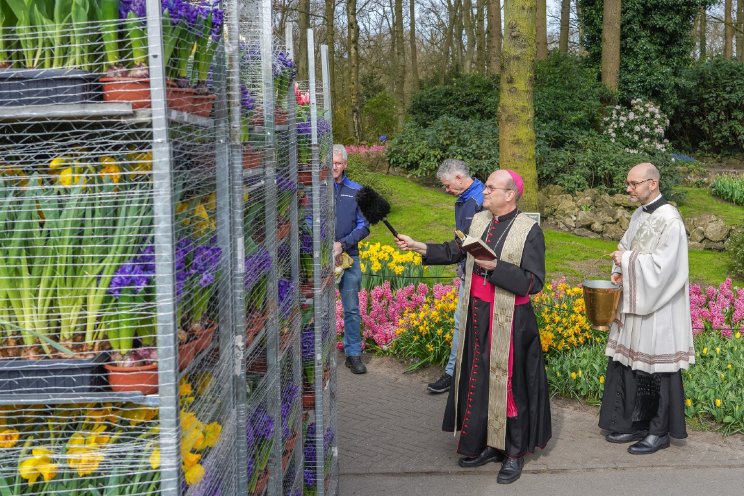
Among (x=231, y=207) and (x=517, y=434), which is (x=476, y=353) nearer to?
(x=517, y=434)

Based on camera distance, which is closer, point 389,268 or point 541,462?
point 541,462

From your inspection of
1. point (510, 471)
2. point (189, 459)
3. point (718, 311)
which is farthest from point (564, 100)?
point (189, 459)

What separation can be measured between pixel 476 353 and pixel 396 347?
2.66 meters

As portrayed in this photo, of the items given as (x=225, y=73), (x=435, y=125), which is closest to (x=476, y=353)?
(x=225, y=73)

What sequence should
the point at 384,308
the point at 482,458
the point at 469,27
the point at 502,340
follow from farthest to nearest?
the point at 469,27, the point at 384,308, the point at 482,458, the point at 502,340

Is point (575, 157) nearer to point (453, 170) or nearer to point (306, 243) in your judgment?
point (453, 170)

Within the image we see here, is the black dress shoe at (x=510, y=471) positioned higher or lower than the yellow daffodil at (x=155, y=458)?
lower

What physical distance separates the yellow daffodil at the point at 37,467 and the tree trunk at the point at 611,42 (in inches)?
755

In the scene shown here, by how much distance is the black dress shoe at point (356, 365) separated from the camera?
7.70 m

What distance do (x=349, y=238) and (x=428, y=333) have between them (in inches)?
53.8

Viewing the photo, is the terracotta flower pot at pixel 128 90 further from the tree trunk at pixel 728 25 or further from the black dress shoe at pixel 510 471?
the tree trunk at pixel 728 25

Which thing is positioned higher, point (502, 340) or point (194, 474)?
point (194, 474)

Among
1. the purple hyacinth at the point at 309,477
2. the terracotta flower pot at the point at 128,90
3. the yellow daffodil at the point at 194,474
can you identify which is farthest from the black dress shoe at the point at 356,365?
the terracotta flower pot at the point at 128,90

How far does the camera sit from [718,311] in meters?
8.07
